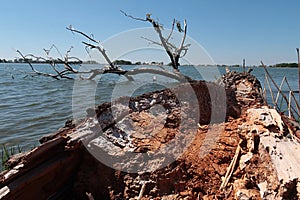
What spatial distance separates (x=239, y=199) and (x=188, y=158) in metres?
0.47

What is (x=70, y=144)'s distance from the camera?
1.75 m

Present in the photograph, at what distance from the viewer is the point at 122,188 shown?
5.61 ft

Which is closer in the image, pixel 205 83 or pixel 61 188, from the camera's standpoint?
pixel 61 188

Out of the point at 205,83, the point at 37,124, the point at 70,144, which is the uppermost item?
the point at 205,83

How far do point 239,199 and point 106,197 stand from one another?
949 millimetres

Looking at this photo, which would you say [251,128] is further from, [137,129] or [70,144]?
[70,144]

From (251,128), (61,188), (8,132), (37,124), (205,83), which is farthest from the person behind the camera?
(37,124)

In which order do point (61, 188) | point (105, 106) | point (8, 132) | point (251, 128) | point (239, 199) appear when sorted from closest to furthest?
point (239, 199) → point (251, 128) → point (61, 188) → point (105, 106) → point (8, 132)

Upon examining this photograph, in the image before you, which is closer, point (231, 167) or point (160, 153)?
point (231, 167)

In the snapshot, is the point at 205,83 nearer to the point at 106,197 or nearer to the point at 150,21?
the point at 106,197

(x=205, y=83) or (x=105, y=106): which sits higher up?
(x=205, y=83)

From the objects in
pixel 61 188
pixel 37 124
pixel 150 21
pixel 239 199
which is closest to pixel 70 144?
pixel 61 188

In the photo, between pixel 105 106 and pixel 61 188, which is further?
pixel 105 106

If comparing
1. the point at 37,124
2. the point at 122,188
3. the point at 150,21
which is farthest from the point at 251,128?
the point at 37,124
